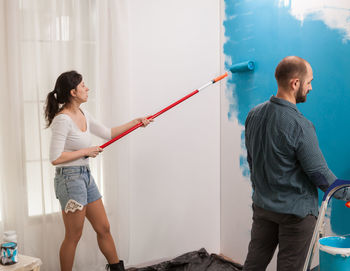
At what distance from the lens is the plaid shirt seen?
59.2 inches

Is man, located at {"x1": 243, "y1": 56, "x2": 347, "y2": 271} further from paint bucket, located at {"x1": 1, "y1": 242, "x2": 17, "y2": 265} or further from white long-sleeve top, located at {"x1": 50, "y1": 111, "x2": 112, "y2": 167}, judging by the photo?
paint bucket, located at {"x1": 1, "y1": 242, "x2": 17, "y2": 265}

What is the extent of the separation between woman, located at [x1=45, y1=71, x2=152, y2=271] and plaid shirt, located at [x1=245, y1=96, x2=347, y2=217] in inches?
37.0

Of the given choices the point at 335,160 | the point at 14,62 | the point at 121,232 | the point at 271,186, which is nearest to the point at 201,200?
the point at 121,232

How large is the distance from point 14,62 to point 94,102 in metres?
0.53

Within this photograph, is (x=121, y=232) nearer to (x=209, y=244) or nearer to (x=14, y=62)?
(x=209, y=244)

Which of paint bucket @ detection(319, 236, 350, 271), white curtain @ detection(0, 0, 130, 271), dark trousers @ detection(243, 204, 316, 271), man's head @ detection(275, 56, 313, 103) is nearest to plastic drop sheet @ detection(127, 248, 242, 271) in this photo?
white curtain @ detection(0, 0, 130, 271)

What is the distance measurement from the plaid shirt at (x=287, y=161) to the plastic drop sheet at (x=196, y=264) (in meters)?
1.31

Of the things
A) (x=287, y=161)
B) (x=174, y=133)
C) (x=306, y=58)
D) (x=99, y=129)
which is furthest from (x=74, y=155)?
(x=306, y=58)

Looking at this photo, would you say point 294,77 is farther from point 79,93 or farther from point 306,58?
point 79,93

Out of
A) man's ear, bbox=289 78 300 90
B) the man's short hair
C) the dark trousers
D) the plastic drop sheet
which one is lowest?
the plastic drop sheet

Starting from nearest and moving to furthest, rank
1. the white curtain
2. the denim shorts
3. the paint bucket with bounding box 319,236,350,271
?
1. the paint bucket with bounding box 319,236,350,271
2. the denim shorts
3. the white curtain

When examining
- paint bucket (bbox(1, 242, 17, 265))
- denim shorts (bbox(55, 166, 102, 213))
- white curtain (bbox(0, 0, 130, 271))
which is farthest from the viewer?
white curtain (bbox(0, 0, 130, 271))

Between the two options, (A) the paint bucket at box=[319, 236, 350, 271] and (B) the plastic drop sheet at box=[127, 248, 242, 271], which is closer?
(A) the paint bucket at box=[319, 236, 350, 271]

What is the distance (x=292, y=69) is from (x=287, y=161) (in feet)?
1.20
